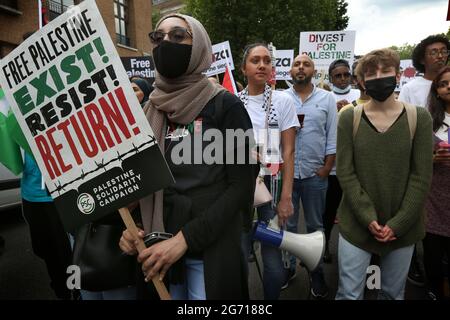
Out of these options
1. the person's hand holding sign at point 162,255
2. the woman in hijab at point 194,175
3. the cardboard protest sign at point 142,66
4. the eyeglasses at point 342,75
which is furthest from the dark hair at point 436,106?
the cardboard protest sign at point 142,66

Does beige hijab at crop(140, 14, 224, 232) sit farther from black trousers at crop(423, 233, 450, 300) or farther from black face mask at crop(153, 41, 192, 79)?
black trousers at crop(423, 233, 450, 300)

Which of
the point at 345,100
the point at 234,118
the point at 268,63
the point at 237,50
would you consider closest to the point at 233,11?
the point at 237,50

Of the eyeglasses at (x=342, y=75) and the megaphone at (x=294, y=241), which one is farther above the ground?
the eyeglasses at (x=342, y=75)

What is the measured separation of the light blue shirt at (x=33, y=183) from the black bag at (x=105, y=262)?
3.71 feet

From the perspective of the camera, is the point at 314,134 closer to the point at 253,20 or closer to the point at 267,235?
the point at 267,235

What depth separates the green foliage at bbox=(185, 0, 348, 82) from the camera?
57.8 feet

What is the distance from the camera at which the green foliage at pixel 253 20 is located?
57.8 feet

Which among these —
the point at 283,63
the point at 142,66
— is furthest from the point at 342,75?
the point at 142,66

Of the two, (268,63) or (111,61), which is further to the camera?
(268,63)

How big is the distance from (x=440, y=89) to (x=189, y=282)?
2.27m

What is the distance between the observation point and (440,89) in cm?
259

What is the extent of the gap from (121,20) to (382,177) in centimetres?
1866

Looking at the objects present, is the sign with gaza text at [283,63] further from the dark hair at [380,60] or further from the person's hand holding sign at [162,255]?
the person's hand holding sign at [162,255]

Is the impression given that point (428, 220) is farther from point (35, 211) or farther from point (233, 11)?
point (233, 11)
